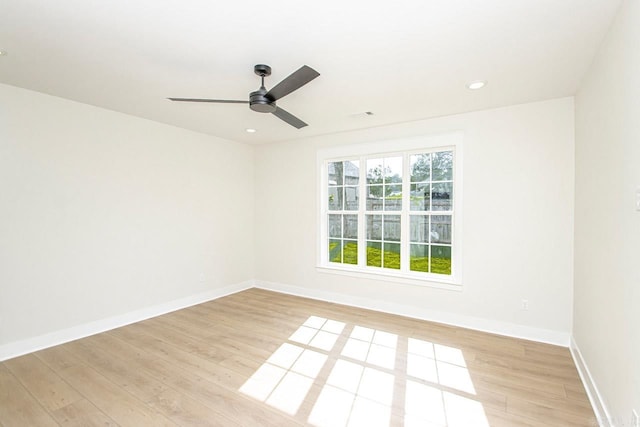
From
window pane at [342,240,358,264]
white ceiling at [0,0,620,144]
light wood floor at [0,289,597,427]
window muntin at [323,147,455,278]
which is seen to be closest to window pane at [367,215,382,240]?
window muntin at [323,147,455,278]

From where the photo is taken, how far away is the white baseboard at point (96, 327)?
9.41ft

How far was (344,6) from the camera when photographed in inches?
68.4

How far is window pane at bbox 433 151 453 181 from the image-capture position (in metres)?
3.78

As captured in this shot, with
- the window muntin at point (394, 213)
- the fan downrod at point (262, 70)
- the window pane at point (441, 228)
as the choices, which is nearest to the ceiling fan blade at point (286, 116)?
the fan downrod at point (262, 70)

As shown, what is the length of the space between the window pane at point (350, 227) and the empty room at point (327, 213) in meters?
0.05

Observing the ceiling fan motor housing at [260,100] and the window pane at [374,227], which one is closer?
the ceiling fan motor housing at [260,100]

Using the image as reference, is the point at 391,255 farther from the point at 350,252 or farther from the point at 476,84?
the point at 476,84

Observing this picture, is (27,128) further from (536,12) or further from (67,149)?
(536,12)

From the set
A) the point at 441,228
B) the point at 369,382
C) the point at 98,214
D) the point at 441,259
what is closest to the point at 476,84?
the point at 441,228

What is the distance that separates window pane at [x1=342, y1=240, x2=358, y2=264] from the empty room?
5 centimetres

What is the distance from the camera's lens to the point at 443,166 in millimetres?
3826

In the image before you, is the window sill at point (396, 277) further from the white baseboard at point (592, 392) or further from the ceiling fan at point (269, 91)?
the ceiling fan at point (269, 91)

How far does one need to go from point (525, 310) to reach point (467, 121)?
7.56 feet

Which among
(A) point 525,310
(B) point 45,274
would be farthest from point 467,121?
(B) point 45,274
